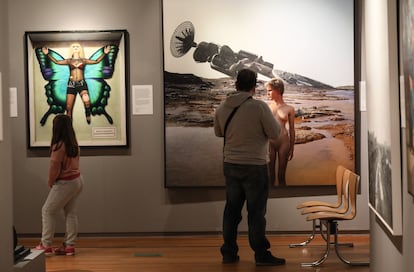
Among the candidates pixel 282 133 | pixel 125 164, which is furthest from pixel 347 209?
pixel 125 164

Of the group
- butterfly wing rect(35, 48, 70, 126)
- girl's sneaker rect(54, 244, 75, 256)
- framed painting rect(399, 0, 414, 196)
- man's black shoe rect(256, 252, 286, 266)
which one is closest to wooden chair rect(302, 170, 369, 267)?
man's black shoe rect(256, 252, 286, 266)

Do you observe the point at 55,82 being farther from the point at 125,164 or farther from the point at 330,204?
Result: the point at 330,204

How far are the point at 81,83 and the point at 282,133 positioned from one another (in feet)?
7.44

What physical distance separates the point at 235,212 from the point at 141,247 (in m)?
1.50

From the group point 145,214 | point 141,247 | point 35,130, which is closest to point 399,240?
point 141,247

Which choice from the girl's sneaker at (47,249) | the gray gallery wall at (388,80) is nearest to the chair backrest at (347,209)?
the gray gallery wall at (388,80)

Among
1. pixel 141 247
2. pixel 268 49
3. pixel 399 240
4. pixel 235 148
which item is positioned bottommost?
pixel 141 247

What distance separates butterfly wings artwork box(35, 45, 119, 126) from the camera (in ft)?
27.2

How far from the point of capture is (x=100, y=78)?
8.30 meters

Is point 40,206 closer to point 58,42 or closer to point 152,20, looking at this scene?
point 58,42

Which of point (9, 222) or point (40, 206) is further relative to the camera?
point (40, 206)

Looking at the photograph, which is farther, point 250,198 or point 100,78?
point 100,78

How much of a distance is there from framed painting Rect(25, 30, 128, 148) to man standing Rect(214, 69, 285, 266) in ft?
6.46

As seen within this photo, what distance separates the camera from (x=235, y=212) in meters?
6.73
